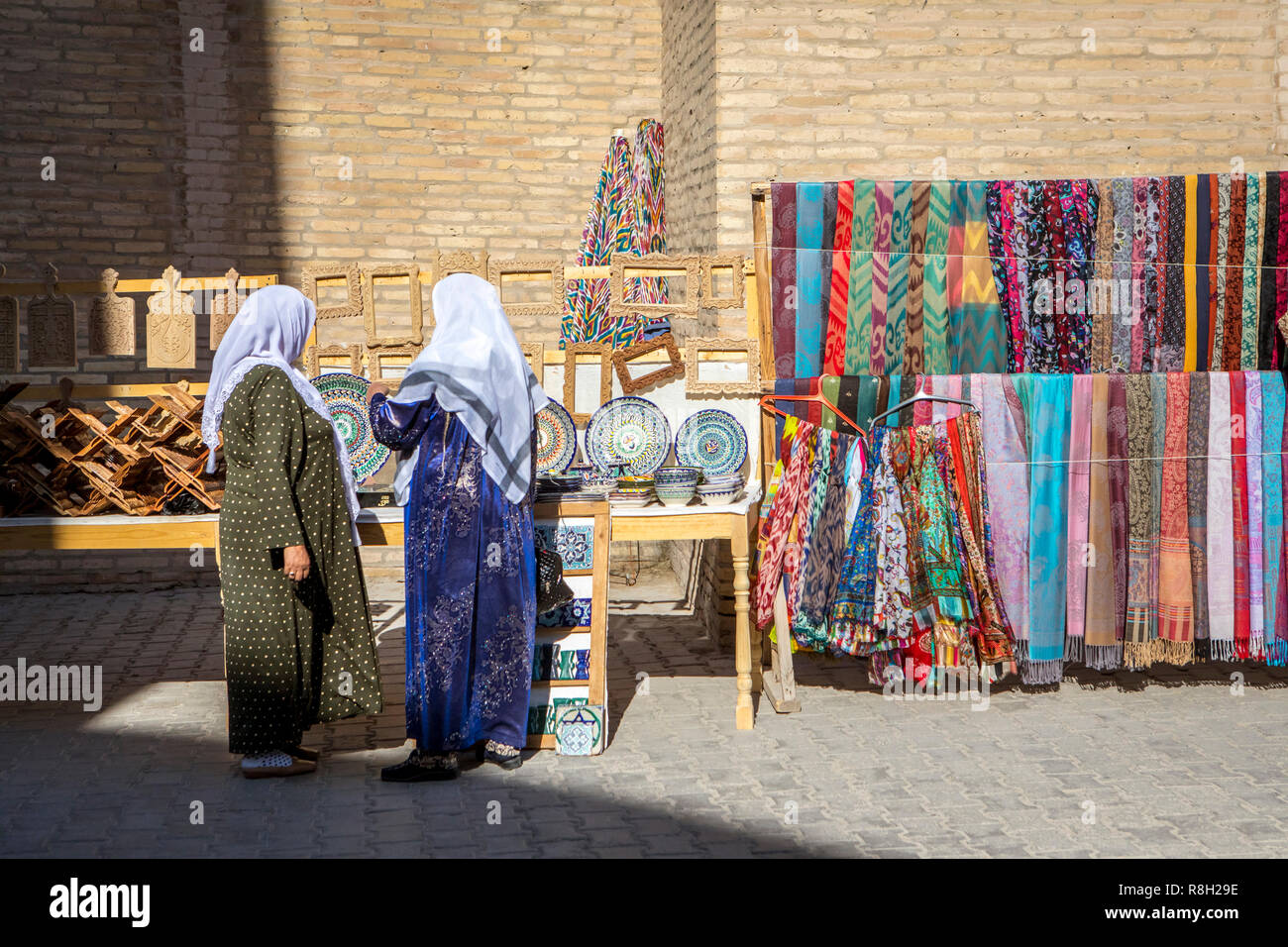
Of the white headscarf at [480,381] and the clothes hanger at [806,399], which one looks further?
the clothes hanger at [806,399]

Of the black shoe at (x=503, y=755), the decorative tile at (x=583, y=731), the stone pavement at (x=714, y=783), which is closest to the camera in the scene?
the stone pavement at (x=714, y=783)

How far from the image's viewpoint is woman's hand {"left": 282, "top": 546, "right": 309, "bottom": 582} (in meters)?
4.40

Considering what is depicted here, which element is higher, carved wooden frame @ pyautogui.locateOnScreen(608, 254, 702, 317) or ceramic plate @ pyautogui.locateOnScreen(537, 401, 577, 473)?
carved wooden frame @ pyautogui.locateOnScreen(608, 254, 702, 317)

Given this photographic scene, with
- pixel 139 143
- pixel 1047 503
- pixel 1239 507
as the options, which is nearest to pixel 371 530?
pixel 1047 503

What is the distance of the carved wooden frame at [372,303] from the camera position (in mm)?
5562

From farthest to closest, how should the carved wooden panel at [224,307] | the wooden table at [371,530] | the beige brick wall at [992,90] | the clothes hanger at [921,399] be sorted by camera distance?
the beige brick wall at [992,90]
the carved wooden panel at [224,307]
the clothes hanger at [921,399]
the wooden table at [371,530]

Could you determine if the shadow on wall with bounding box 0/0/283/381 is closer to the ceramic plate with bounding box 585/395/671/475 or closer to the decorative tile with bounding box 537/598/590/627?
the ceramic plate with bounding box 585/395/671/475

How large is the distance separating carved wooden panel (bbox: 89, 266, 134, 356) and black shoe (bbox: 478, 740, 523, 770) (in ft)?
8.31

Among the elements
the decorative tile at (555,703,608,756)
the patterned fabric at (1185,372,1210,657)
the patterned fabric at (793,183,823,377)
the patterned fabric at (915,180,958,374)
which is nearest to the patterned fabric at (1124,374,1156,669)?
the patterned fabric at (1185,372,1210,657)

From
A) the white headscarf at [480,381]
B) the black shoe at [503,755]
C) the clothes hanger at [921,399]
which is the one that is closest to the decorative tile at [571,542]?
the white headscarf at [480,381]

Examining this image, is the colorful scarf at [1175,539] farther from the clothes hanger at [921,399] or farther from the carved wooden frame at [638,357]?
the carved wooden frame at [638,357]

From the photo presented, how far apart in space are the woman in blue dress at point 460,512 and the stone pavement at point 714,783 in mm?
293

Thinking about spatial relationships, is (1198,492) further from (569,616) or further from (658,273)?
(569,616)

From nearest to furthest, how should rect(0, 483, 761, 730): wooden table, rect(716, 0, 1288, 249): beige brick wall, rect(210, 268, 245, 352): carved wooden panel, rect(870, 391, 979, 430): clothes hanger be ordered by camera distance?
rect(0, 483, 761, 730): wooden table
rect(870, 391, 979, 430): clothes hanger
rect(210, 268, 245, 352): carved wooden panel
rect(716, 0, 1288, 249): beige brick wall
